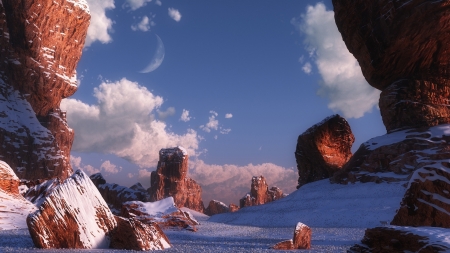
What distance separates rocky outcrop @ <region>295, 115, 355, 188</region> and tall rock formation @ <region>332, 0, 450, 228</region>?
6040 millimetres

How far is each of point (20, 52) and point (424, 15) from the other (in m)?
44.7

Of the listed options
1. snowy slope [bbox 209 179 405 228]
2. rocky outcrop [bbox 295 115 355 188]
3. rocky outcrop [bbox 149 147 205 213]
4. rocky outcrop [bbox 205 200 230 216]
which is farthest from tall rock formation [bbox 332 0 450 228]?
rocky outcrop [bbox 205 200 230 216]

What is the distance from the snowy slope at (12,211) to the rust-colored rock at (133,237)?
6066mm

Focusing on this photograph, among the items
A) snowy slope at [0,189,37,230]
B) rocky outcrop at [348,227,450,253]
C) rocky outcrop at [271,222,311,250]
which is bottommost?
rocky outcrop at [271,222,311,250]

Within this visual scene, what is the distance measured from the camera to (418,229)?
3357 millimetres

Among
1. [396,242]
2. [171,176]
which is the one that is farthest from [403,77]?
[171,176]

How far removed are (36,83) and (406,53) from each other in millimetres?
42313

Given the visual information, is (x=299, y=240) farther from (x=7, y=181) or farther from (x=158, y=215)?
(x=7, y=181)

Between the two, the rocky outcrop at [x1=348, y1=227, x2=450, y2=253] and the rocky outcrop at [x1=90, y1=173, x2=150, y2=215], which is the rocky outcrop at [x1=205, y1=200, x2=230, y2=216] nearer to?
the rocky outcrop at [x1=90, y1=173, x2=150, y2=215]

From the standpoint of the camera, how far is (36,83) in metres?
44.0

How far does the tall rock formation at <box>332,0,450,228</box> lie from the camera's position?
21.3 m

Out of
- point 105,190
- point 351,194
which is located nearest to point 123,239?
point 351,194

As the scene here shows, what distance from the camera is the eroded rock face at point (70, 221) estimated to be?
6.36 metres

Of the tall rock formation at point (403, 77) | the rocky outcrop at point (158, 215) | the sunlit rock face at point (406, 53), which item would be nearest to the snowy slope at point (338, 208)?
the tall rock formation at point (403, 77)
